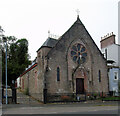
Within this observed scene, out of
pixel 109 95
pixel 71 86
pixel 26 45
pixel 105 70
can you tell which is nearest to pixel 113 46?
pixel 105 70

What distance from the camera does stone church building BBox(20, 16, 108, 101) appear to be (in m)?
24.7

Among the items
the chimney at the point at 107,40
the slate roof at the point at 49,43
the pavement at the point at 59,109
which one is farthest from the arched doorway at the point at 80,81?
the chimney at the point at 107,40

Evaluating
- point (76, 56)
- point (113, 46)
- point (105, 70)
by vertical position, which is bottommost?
point (105, 70)

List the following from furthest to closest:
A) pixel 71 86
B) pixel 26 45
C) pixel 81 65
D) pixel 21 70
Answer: pixel 26 45
pixel 21 70
pixel 81 65
pixel 71 86

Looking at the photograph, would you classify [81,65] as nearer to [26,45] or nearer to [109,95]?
[109,95]

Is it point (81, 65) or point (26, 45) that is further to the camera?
point (26, 45)

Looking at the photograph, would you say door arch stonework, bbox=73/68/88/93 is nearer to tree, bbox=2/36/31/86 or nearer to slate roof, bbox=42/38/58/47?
slate roof, bbox=42/38/58/47

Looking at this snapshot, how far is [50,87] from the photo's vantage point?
2420cm

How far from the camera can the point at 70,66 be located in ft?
87.6

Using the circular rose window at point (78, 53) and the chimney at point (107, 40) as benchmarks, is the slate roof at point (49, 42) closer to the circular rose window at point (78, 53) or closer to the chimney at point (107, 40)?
the circular rose window at point (78, 53)

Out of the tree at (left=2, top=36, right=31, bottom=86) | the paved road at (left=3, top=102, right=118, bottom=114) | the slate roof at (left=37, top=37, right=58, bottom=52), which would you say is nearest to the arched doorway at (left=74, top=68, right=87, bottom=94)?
the slate roof at (left=37, top=37, right=58, bottom=52)

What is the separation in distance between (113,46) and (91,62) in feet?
36.9

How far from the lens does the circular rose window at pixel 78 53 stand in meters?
27.7

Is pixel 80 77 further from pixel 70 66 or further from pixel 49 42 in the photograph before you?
pixel 49 42
